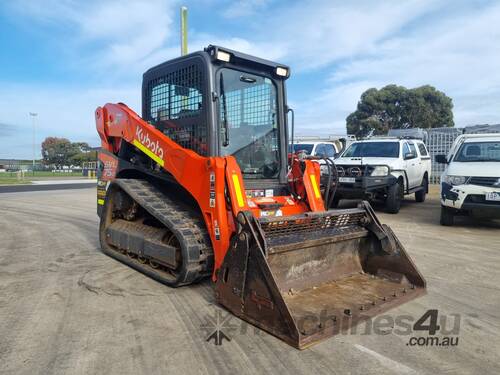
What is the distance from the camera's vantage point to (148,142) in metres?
4.90

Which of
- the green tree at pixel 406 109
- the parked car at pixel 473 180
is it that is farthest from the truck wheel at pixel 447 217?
the green tree at pixel 406 109

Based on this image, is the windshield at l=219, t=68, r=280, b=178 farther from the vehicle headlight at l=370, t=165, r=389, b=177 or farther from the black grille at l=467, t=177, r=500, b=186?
the vehicle headlight at l=370, t=165, r=389, b=177

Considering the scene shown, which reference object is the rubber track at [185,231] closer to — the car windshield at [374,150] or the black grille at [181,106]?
the black grille at [181,106]

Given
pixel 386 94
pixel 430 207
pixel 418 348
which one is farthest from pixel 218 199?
pixel 386 94

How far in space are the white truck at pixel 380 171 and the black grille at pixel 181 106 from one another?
5.11m

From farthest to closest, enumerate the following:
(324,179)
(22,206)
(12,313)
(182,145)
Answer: (22,206)
(324,179)
(182,145)
(12,313)

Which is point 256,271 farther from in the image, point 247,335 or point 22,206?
point 22,206

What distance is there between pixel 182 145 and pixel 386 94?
35.2 metres

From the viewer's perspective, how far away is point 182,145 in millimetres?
4852

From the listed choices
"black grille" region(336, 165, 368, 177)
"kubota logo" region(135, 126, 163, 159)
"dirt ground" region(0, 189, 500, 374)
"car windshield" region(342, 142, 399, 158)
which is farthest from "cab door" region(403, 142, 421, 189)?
"kubota logo" region(135, 126, 163, 159)

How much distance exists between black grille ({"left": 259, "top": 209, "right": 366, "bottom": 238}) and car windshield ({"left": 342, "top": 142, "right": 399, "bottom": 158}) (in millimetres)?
6951

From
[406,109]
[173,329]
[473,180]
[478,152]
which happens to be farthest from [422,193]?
[406,109]

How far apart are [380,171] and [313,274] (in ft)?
21.2

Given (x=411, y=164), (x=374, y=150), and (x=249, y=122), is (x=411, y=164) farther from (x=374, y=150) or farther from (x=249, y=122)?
(x=249, y=122)
